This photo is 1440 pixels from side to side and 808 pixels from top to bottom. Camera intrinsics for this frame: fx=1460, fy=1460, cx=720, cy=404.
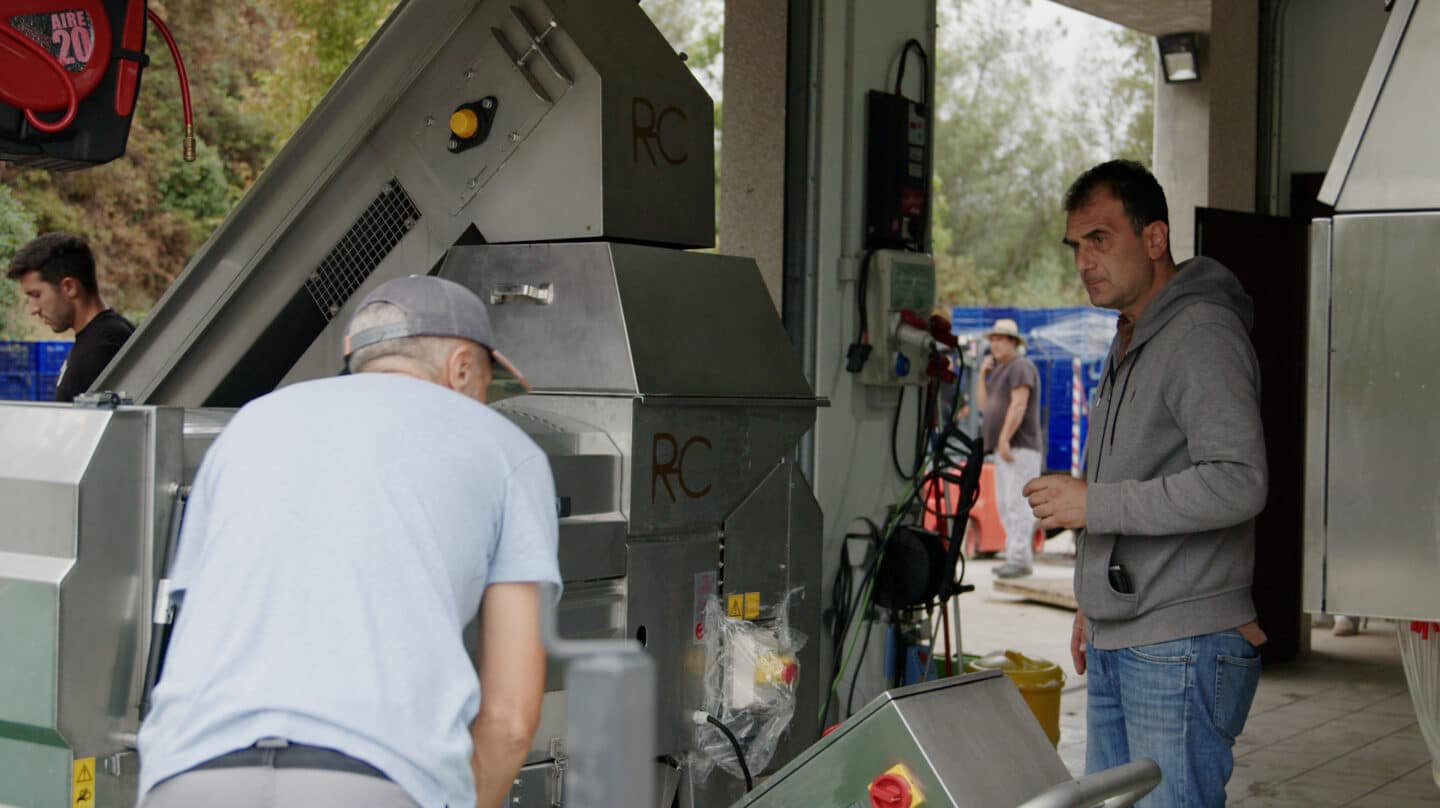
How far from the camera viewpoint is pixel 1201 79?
8.12 meters

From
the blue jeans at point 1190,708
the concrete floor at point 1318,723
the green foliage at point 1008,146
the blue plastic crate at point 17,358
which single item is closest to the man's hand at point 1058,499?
the blue jeans at point 1190,708

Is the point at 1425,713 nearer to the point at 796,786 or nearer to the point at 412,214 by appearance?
the point at 796,786

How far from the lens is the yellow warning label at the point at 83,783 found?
8.19ft

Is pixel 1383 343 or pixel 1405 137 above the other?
pixel 1405 137

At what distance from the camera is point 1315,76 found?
301 inches

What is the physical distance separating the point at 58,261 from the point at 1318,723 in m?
5.46

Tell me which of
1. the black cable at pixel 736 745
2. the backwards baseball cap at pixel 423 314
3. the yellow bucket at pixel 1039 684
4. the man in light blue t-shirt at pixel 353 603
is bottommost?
the yellow bucket at pixel 1039 684

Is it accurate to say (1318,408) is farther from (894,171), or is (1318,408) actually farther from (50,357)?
(50,357)

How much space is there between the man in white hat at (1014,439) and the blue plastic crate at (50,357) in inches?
243

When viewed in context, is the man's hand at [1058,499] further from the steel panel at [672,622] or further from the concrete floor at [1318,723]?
the concrete floor at [1318,723]

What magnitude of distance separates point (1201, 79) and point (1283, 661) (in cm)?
321

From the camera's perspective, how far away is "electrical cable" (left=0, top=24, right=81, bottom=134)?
2.89 meters

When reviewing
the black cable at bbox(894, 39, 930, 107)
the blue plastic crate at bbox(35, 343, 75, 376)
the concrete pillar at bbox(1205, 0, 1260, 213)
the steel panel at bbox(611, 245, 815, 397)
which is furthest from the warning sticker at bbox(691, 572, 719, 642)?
the concrete pillar at bbox(1205, 0, 1260, 213)

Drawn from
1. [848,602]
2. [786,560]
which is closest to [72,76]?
[786,560]
